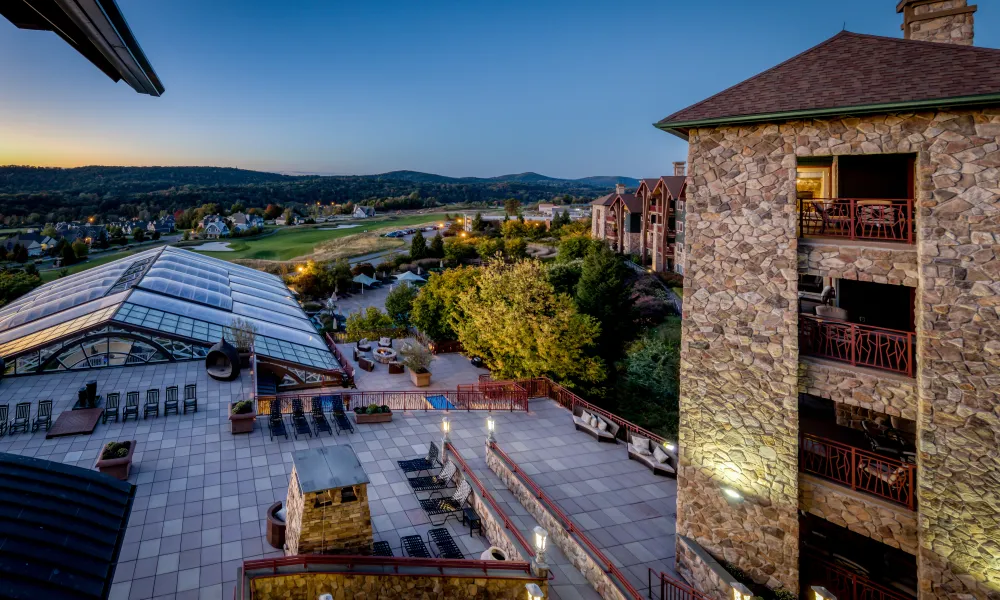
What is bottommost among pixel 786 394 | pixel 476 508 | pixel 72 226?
pixel 476 508

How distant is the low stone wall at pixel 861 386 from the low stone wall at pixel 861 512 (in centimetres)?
142

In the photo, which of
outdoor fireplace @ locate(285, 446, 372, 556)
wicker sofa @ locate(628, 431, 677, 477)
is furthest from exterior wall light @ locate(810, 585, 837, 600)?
outdoor fireplace @ locate(285, 446, 372, 556)

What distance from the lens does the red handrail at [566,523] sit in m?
8.96

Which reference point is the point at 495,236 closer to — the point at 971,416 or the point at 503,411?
the point at 503,411

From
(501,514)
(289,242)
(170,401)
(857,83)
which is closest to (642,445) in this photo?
(501,514)

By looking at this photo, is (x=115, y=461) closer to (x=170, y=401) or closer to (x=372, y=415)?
(x=170, y=401)

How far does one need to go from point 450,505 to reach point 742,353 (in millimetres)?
6384

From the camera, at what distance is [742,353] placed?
912 centimetres

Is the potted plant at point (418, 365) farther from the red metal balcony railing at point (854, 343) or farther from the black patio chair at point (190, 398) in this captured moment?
the red metal balcony railing at point (854, 343)

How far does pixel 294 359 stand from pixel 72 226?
3703 inches

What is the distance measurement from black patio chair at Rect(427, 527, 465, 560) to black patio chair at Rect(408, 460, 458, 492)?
147cm

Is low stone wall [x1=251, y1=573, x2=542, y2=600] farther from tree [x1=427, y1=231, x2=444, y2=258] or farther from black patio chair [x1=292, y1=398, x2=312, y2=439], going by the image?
tree [x1=427, y1=231, x2=444, y2=258]

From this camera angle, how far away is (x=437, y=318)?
31297 mm

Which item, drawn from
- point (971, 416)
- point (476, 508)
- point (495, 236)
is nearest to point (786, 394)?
point (971, 416)
